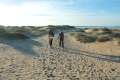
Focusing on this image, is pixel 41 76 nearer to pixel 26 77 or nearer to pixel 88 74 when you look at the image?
pixel 26 77

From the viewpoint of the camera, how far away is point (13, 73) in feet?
52.5

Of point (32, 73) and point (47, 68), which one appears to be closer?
point (32, 73)

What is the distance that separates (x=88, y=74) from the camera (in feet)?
53.2

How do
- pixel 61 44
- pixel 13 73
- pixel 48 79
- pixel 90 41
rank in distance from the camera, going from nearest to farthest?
pixel 48 79
pixel 13 73
pixel 61 44
pixel 90 41

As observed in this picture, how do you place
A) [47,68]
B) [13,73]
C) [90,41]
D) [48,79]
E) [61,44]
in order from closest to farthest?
[48,79] → [13,73] → [47,68] → [61,44] → [90,41]

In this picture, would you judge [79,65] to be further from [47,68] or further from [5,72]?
[5,72]

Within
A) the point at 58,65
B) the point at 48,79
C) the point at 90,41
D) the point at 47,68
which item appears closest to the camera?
the point at 48,79

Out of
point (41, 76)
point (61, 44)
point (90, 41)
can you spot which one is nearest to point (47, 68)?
point (41, 76)

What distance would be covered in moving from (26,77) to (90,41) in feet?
90.3

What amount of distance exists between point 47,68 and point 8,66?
2630 millimetres

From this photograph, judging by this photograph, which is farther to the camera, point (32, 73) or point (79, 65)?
point (79, 65)

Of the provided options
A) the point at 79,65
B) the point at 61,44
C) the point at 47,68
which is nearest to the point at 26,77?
the point at 47,68

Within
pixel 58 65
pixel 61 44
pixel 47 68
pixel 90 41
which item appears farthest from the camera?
pixel 90 41

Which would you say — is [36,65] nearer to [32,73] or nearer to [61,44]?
[32,73]
